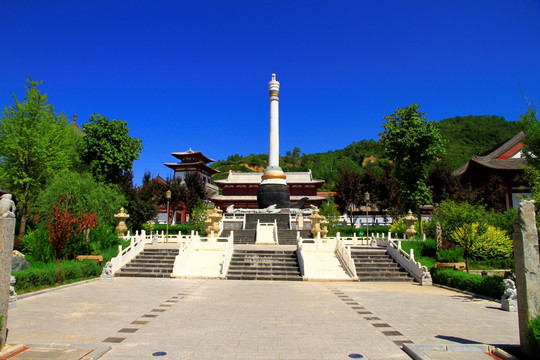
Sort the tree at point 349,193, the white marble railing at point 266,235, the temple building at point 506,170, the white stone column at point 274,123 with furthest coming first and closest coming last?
1. the tree at point 349,193
2. the white stone column at point 274,123
3. the temple building at point 506,170
4. the white marble railing at point 266,235

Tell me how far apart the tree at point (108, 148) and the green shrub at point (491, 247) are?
25.4 m

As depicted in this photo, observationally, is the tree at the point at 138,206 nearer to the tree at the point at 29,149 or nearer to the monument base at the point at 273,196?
the tree at the point at 29,149

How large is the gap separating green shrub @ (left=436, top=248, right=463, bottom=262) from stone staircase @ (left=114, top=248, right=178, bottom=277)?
13026mm

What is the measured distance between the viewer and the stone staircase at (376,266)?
17531 millimetres

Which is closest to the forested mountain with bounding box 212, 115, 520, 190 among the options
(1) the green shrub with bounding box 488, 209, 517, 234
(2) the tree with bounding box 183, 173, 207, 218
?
(2) the tree with bounding box 183, 173, 207, 218

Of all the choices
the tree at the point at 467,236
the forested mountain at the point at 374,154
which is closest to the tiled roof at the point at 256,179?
the forested mountain at the point at 374,154

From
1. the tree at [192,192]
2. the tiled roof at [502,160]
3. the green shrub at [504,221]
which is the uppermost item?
the tiled roof at [502,160]

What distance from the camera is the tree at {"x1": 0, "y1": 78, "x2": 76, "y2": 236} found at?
81.4ft

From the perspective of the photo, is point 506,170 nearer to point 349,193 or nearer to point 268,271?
point 349,193

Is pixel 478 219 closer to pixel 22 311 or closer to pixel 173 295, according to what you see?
pixel 173 295

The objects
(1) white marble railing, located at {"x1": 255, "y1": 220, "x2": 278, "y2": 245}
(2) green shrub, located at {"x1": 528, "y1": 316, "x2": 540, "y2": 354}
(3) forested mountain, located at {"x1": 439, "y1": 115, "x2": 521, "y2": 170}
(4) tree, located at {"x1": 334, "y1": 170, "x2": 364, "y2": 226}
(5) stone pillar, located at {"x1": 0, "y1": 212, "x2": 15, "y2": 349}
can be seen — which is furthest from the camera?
(3) forested mountain, located at {"x1": 439, "y1": 115, "x2": 521, "y2": 170}

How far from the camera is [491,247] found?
18.2 meters

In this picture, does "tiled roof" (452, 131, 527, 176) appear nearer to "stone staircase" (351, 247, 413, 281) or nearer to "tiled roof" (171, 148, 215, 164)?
"stone staircase" (351, 247, 413, 281)

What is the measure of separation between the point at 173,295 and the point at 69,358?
6796 millimetres
